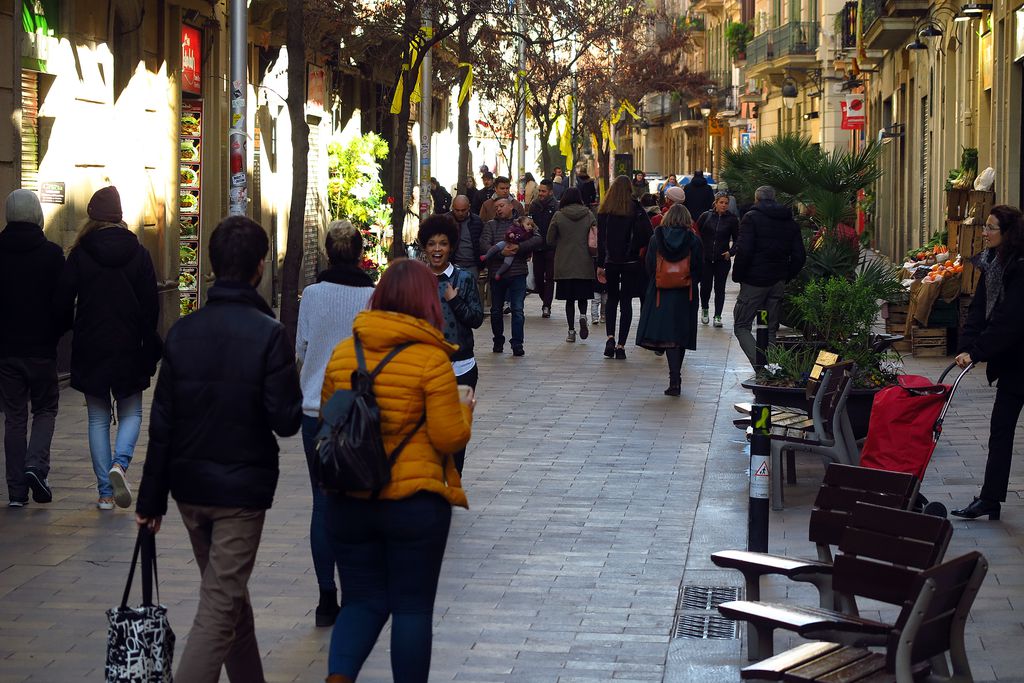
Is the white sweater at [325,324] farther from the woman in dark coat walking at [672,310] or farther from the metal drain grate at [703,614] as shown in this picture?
the woman in dark coat walking at [672,310]

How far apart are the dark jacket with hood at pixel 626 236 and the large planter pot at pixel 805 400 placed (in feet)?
22.6

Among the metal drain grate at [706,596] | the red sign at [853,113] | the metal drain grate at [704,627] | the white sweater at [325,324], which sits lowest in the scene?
the metal drain grate at [704,627]

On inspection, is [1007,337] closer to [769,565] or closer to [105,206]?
[769,565]

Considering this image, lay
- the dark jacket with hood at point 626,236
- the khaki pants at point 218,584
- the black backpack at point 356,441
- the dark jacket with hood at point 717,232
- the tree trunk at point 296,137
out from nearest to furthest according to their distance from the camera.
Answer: the black backpack at point 356,441
the khaki pants at point 218,584
the tree trunk at point 296,137
the dark jacket with hood at point 626,236
the dark jacket with hood at point 717,232

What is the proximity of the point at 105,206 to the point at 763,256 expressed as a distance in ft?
25.2

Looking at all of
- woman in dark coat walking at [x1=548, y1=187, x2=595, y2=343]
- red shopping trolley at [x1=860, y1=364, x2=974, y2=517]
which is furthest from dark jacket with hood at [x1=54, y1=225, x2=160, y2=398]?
woman in dark coat walking at [x1=548, y1=187, x2=595, y2=343]

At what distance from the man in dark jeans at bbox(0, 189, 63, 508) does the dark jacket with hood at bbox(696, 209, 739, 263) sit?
1278 cm

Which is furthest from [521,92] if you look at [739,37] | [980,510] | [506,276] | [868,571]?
[868,571]

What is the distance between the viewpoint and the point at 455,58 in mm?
35969

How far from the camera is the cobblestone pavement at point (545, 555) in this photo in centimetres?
648

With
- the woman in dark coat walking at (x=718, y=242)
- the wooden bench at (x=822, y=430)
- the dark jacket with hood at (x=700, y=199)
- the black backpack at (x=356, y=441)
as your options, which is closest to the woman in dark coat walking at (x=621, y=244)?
the woman in dark coat walking at (x=718, y=242)

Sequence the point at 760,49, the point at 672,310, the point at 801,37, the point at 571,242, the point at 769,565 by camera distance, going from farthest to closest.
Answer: the point at 760,49
the point at 801,37
the point at 571,242
the point at 672,310
the point at 769,565

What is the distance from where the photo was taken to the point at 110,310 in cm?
913

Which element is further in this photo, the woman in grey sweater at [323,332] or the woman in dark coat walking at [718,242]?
the woman in dark coat walking at [718,242]
